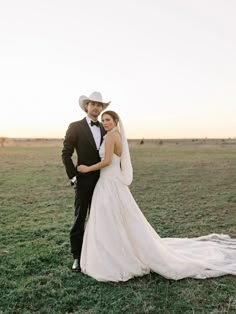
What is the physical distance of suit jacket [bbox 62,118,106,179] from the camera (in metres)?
5.29

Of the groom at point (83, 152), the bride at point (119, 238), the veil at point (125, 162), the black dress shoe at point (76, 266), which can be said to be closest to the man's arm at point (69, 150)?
the groom at point (83, 152)

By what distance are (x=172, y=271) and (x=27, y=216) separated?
5.32m

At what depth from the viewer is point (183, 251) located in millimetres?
5773

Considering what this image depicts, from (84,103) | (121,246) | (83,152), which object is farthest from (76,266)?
(84,103)

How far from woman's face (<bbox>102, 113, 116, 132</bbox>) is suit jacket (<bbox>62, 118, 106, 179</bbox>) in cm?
26

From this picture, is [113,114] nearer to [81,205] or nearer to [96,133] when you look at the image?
[96,133]

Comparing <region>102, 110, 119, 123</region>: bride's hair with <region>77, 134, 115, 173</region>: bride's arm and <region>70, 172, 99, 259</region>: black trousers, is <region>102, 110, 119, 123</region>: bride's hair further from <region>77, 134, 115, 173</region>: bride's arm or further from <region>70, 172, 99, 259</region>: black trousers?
<region>70, 172, 99, 259</region>: black trousers

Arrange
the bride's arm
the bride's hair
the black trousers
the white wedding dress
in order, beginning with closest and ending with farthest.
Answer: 1. the white wedding dress
2. the bride's arm
3. the bride's hair
4. the black trousers

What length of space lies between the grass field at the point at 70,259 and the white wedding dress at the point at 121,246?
6.0 inches

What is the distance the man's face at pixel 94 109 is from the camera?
5293 millimetres

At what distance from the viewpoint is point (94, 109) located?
5312mm

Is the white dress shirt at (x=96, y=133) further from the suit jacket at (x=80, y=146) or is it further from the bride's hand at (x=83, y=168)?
the bride's hand at (x=83, y=168)

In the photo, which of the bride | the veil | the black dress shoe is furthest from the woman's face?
the black dress shoe

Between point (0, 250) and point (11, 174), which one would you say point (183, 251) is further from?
point (11, 174)
